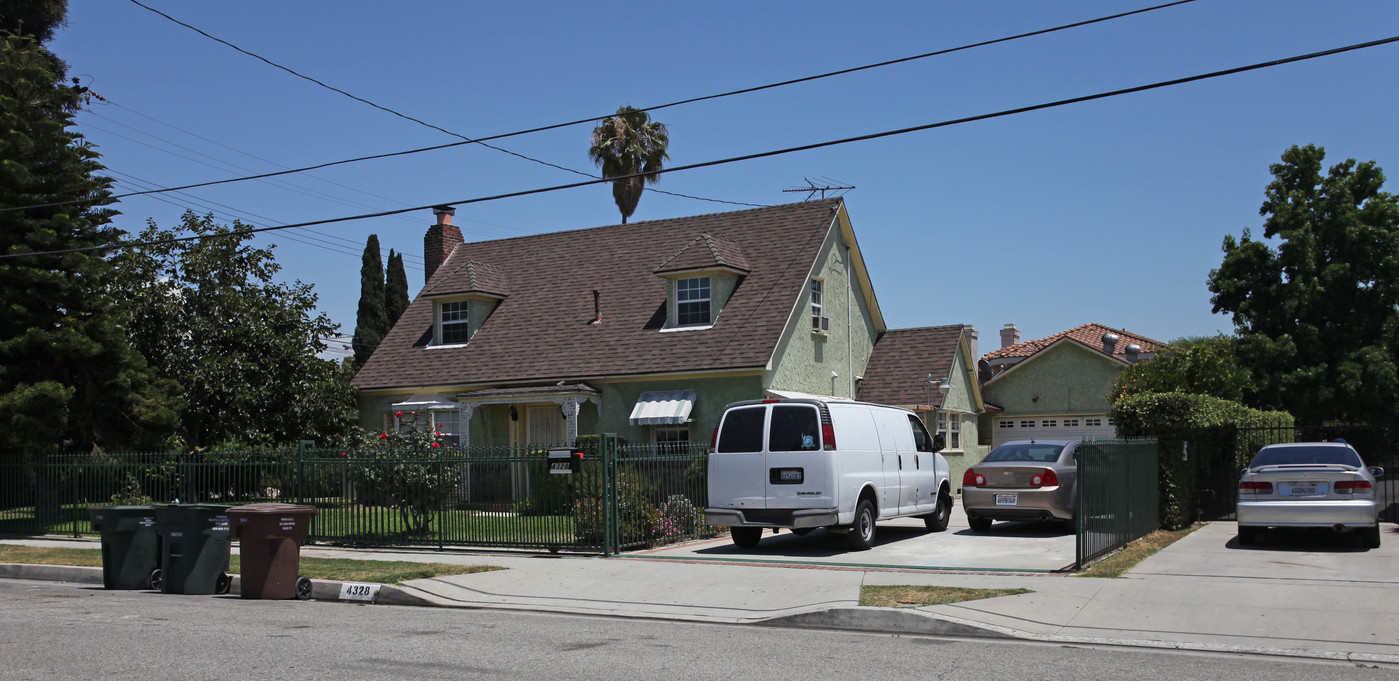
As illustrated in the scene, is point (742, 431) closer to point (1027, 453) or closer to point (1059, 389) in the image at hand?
point (1027, 453)

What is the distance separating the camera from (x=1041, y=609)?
1046 centimetres

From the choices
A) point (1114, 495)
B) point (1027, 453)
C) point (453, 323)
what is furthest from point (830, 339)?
point (1114, 495)

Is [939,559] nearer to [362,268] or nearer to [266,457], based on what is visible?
[266,457]

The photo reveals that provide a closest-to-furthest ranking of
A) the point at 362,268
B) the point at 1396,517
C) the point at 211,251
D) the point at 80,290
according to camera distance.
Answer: the point at 1396,517
the point at 80,290
the point at 211,251
the point at 362,268

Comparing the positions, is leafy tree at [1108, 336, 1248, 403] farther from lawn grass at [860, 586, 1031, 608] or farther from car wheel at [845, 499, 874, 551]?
lawn grass at [860, 586, 1031, 608]

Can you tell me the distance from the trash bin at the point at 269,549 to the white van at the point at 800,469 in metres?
5.58

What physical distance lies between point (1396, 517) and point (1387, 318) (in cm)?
1935

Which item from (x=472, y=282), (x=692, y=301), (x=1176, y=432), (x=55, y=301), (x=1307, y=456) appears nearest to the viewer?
(x=1307, y=456)

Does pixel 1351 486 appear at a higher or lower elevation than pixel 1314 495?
higher

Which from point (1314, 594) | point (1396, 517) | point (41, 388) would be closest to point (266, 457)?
point (41, 388)

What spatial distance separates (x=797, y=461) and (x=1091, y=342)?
94.4 feet

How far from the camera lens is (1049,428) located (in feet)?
125

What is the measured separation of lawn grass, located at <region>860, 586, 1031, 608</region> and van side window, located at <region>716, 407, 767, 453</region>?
Result: 3.71m

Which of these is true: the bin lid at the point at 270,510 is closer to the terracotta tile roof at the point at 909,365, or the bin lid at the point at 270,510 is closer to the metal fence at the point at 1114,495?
the metal fence at the point at 1114,495
